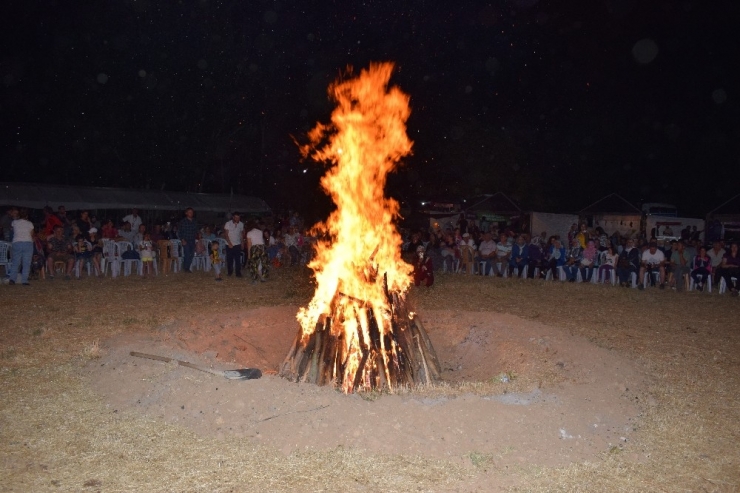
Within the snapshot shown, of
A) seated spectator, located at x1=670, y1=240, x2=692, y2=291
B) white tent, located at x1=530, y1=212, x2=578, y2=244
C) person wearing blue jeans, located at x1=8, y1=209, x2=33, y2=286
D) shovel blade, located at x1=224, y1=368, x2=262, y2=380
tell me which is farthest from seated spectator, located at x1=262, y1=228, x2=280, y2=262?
shovel blade, located at x1=224, y1=368, x2=262, y2=380

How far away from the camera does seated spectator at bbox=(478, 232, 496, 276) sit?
19234mm

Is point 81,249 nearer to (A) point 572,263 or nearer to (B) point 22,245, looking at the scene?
(B) point 22,245

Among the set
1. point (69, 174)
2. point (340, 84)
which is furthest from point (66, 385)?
point (69, 174)

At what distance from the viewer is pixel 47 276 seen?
1573 cm

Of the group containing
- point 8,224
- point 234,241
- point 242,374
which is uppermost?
point 8,224

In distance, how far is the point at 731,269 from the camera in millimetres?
16016

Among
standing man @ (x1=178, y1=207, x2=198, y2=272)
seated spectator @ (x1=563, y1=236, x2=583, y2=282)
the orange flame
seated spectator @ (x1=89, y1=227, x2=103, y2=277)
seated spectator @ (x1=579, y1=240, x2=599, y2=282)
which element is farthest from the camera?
seated spectator @ (x1=563, y1=236, x2=583, y2=282)

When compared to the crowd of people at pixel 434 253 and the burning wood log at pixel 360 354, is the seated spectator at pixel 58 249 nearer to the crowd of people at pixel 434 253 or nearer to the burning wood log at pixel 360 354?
the crowd of people at pixel 434 253

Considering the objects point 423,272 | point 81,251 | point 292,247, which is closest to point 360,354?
point 423,272

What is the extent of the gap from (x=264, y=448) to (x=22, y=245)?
1115cm

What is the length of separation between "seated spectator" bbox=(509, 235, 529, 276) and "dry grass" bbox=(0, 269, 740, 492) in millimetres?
7673

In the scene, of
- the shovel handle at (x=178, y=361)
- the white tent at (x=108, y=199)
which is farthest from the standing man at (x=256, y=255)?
the white tent at (x=108, y=199)

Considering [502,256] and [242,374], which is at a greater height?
[502,256]

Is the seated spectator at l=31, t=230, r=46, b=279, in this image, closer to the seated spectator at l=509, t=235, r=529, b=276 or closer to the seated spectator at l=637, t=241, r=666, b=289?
the seated spectator at l=509, t=235, r=529, b=276
